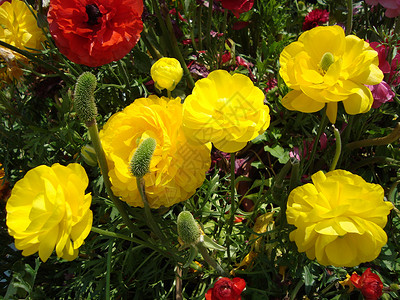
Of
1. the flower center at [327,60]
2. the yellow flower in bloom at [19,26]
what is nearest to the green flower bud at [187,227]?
the flower center at [327,60]

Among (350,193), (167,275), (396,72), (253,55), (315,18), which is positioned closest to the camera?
(350,193)

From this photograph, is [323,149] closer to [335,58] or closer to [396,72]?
[396,72]

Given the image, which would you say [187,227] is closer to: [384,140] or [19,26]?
[384,140]

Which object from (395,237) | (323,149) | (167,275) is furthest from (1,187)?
(395,237)

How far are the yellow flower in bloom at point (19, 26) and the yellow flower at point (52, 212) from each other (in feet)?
1.98

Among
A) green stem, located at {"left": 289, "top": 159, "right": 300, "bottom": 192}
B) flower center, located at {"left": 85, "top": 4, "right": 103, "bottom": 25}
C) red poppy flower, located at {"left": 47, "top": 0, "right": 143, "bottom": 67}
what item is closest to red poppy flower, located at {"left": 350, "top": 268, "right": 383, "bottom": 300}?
green stem, located at {"left": 289, "top": 159, "right": 300, "bottom": 192}

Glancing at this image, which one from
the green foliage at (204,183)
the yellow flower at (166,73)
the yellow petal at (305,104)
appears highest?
the yellow flower at (166,73)

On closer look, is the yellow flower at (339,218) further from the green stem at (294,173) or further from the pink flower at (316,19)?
the pink flower at (316,19)

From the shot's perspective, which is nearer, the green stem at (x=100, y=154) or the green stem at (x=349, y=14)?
the green stem at (x=100, y=154)

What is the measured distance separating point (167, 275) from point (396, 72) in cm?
84

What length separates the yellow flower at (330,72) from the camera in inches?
25.2

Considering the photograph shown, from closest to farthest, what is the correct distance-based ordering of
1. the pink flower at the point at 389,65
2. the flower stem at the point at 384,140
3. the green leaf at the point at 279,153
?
the flower stem at the point at 384,140
the pink flower at the point at 389,65
the green leaf at the point at 279,153

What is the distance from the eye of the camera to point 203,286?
975 mm

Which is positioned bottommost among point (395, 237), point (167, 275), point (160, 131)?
point (167, 275)
